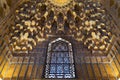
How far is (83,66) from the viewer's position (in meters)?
9.58

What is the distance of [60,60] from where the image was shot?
33.4 feet

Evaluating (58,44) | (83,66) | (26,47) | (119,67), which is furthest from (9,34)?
(119,67)

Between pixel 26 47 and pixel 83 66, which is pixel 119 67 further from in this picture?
pixel 26 47

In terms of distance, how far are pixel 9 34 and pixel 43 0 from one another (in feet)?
10.7

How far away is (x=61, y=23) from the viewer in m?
12.5

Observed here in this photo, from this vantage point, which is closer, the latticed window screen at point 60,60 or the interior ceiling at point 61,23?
the latticed window screen at point 60,60

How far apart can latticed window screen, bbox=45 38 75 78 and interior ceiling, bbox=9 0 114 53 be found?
0.63 meters

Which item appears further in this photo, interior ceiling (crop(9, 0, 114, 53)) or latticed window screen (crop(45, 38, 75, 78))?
interior ceiling (crop(9, 0, 114, 53))

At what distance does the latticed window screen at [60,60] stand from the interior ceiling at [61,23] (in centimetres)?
63

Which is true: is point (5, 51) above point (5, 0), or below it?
below

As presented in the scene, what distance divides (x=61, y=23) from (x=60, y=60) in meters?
2.74

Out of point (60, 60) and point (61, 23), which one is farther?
point (61, 23)

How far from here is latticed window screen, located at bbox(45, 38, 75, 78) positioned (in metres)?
9.34

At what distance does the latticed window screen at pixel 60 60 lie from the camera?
934 cm
